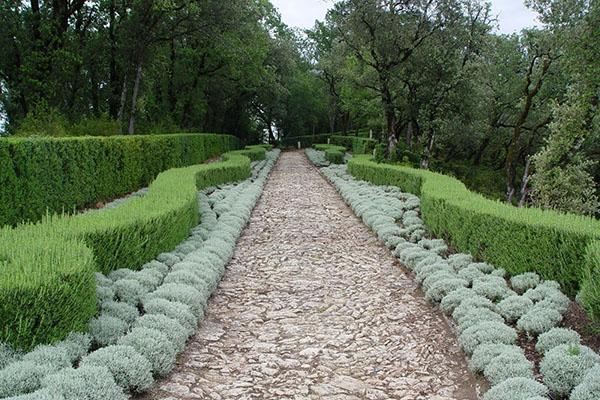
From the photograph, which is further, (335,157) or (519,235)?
(335,157)

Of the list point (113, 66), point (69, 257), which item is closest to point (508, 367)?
point (69, 257)

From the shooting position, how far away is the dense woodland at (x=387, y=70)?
18188 mm

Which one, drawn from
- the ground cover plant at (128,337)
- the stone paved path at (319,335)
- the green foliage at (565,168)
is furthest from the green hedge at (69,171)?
the green foliage at (565,168)

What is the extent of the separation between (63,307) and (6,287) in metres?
0.55

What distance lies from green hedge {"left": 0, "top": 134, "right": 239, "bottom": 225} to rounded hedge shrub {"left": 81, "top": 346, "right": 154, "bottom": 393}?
325 cm

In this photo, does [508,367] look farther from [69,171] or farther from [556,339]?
[69,171]

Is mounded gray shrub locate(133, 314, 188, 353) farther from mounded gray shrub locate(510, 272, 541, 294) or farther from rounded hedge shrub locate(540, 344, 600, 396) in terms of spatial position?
mounded gray shrub locate(510, 272, 541, 294)

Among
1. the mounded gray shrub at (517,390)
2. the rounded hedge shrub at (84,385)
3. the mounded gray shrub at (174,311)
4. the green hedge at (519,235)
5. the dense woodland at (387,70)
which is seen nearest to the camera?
the rounded hedge shrub at (84,385)

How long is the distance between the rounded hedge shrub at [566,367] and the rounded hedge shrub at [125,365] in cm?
355

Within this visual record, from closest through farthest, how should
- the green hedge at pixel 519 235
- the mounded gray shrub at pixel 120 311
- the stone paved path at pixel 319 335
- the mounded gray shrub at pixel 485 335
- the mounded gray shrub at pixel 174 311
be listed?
the stone paved path at pixel 319 335
the mounded gray shrub at pixel 485 335
the mounded gray shrub at pixel 120 311
the mounded gray shrub at pixel 174 311
the green hedge at pixel 519 235

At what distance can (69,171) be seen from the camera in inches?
430

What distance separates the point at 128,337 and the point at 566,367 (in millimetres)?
4068

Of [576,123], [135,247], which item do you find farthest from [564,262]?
[576,123]

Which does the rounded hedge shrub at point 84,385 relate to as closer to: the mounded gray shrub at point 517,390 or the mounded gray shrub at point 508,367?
the mounded gray shrub at point 517,390
